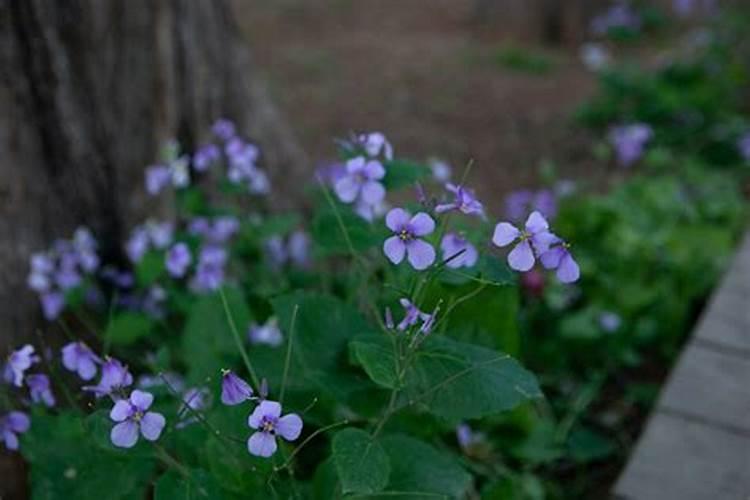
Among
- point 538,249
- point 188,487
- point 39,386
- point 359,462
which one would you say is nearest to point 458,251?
point 538,249

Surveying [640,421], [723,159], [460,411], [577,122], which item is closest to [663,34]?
[577,122]

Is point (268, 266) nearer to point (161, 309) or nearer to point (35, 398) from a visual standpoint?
point (161, 309)

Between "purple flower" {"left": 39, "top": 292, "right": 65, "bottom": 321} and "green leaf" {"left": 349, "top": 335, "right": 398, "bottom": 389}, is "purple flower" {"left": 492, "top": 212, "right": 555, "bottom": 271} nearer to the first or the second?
"green leaf" {"left": 349, "top": 335, "right": 398, "bottom": 389}

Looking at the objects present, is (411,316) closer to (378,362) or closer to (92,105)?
(378,362)

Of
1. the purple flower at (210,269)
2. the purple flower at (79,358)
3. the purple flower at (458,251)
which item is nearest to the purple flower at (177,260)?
the purple flower at (210,269)

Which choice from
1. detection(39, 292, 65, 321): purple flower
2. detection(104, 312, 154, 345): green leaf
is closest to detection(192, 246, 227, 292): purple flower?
detection(104, 312, 154, 345): green leaf

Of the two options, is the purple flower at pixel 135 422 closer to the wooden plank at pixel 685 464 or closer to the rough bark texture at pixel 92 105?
the rough bark texture at pixel 92 105
